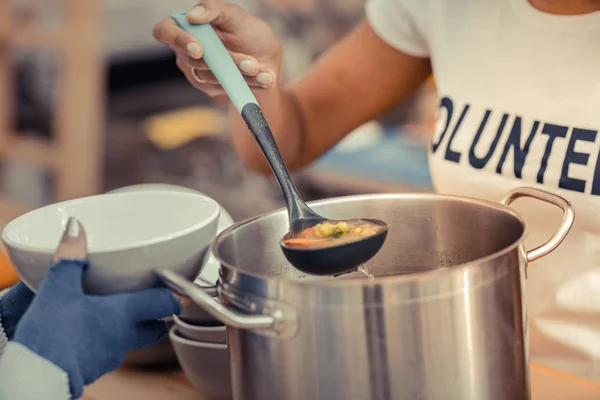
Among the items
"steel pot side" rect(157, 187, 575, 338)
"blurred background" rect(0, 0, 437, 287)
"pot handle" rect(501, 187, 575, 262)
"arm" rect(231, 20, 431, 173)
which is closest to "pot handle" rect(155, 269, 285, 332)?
"steel pot side" rect(157, 187, 575, 338)

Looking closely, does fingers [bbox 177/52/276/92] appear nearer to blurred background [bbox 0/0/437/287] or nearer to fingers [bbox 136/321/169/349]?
Answer: fingers [bbox 136/321/169/349]

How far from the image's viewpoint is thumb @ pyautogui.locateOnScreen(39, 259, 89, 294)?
24.2 inches

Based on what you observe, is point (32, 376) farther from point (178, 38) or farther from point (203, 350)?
point (178, 38)

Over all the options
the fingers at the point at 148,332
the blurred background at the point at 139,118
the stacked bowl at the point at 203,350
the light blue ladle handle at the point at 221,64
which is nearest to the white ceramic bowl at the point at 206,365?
the stacked bowl at the point at 203,350

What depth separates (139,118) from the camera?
3197 mm

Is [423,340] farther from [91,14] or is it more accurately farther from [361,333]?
[91,14]

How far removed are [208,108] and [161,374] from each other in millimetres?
2329

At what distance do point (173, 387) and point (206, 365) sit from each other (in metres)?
0.09

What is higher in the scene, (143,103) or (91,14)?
(91,14)

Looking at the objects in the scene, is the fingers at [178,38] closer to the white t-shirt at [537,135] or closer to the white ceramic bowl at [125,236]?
the white ceramic bowl at [125,236]

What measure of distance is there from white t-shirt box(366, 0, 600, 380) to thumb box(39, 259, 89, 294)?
25.1 inches

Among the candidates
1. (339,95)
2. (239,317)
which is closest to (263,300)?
(239,317)

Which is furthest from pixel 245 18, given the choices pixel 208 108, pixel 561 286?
pixel 208 108

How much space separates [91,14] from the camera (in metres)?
2.29
